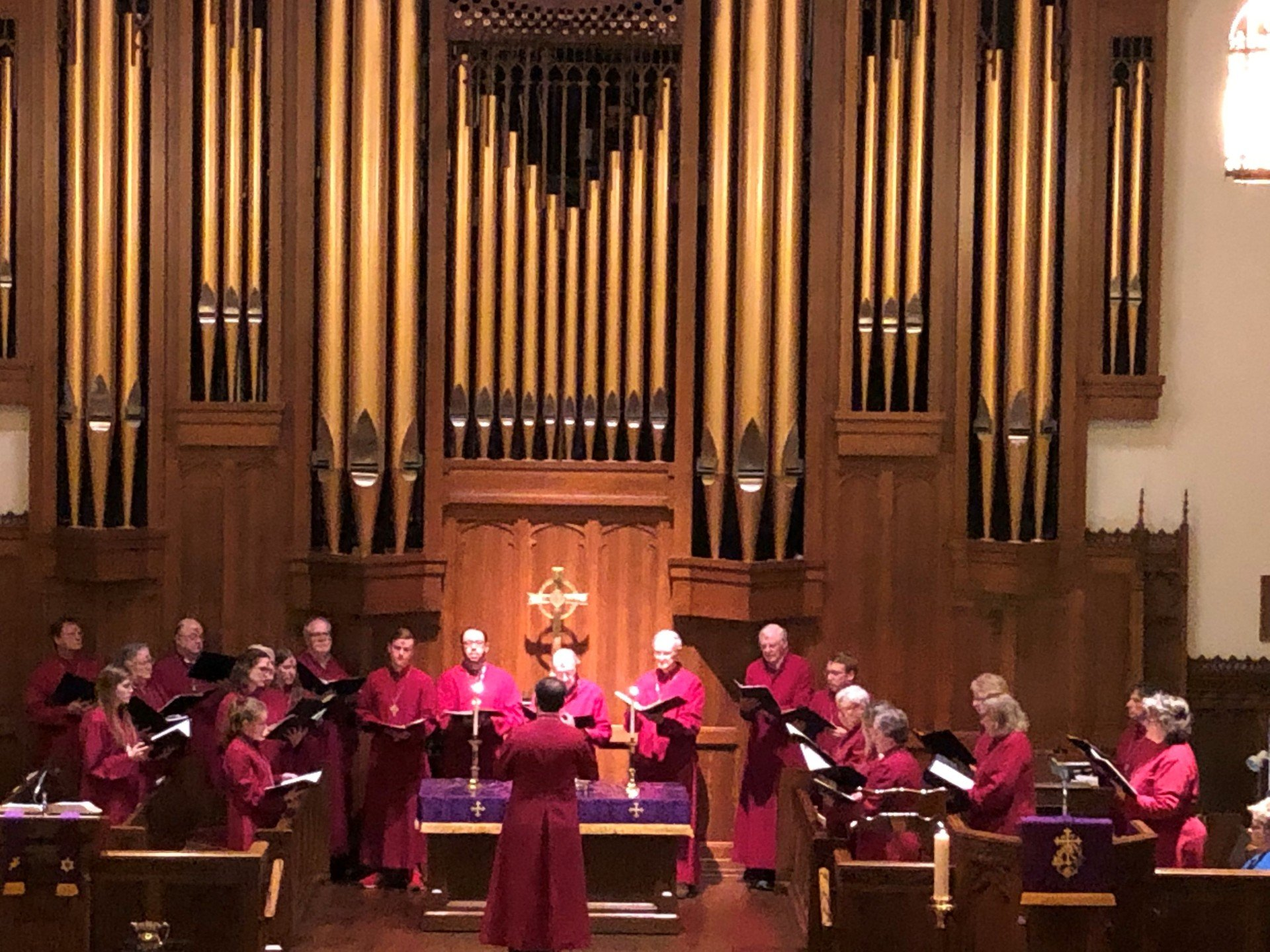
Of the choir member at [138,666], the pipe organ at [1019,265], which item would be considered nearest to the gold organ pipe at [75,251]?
the choir member at [138,666]

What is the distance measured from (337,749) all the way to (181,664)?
3.30 ft

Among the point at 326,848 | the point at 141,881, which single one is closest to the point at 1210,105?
the point at 326,848

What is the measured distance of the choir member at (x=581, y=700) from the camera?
11.7 metres

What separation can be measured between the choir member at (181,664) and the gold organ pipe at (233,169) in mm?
1728

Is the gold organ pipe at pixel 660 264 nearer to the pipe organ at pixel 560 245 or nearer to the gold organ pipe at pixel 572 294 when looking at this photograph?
the pipe organ at pixel 560 245

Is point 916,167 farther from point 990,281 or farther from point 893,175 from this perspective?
point 990,281

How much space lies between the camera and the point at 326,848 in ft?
39.7

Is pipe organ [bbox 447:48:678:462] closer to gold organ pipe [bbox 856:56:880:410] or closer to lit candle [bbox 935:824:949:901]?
gold organ pipe [bbox 856:56:880:410]

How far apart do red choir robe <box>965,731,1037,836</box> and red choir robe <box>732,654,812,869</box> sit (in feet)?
6.86

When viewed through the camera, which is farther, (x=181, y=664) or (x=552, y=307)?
(x=552, y=307)

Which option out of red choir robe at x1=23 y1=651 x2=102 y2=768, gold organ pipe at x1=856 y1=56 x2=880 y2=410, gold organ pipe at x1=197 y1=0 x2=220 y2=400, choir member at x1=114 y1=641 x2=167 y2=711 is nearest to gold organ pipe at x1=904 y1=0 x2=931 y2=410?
gold organ pipe at x1=856 y1=56 x2=880 y2=410

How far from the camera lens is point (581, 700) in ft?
39.2

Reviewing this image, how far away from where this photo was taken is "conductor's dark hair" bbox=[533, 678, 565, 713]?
10023 mm

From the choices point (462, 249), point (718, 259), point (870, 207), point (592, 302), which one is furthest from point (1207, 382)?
point (462, 249)
